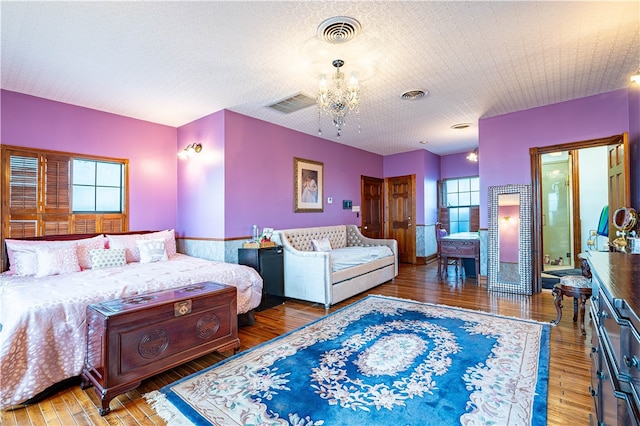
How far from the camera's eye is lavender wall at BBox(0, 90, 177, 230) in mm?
3667

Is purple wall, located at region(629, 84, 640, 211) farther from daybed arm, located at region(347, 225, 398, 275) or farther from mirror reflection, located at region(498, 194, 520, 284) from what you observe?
daybed arm, located at region(347, 225, 398, 275)

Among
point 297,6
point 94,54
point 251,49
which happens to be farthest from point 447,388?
point 94,54

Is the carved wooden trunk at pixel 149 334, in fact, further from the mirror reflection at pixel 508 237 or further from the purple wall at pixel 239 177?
the mirror reflection at pixel 508 237

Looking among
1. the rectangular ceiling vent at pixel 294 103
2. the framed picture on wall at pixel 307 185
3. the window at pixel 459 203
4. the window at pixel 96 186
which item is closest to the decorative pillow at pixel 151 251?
the window at pixel 96 186

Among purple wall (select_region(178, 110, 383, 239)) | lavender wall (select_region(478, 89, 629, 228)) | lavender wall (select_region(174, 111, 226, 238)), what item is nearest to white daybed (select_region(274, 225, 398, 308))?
purple wall (select_region(178, 110, 383, 239))

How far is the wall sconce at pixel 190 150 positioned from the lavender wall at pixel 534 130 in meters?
4.58

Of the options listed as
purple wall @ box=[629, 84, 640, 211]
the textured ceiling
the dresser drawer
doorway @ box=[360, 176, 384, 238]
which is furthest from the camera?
doorway @ box=[360, 176, 384, 238]

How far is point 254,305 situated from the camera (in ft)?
11.4

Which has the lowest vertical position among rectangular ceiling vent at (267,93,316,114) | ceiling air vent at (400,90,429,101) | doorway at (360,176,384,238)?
doorway at (360,176,384,238)

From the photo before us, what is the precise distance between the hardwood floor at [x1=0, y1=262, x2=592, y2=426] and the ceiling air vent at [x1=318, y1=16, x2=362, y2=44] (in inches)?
114

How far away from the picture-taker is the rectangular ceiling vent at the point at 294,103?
159 inches

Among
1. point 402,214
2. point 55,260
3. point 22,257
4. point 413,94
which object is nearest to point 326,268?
point 413,94

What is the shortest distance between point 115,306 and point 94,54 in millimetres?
2384

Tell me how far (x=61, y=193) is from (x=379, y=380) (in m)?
4.53
